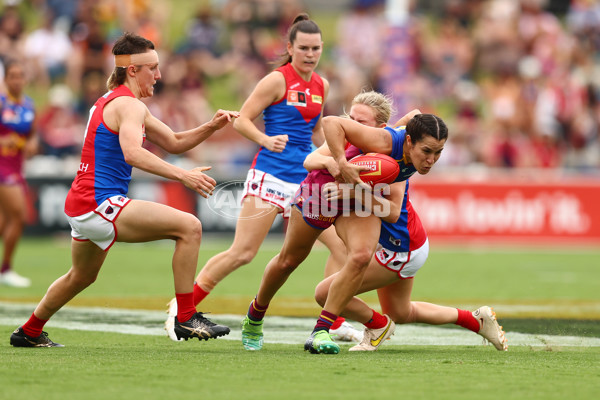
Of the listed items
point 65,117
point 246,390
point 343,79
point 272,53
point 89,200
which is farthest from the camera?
point 272,53

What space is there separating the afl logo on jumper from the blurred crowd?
9690 millimetres

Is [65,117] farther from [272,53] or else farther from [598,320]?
[598,320]

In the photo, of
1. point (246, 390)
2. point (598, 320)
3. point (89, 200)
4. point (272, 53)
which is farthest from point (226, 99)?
point (246, 390)

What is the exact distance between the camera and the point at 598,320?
8.66 m

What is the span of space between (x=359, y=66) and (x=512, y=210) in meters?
5.03

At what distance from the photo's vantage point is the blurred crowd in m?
18.6

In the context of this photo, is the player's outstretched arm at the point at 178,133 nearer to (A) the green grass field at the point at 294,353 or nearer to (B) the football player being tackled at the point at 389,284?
(B) the football player being tackled at the point at 389,284

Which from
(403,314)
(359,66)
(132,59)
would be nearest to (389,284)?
(403,314)

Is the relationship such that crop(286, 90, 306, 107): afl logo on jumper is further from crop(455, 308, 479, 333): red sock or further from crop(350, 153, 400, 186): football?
crop(455, 308, 479, 333): red sock

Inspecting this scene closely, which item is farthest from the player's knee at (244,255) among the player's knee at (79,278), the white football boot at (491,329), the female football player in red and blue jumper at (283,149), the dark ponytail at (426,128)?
the dark ponytail at (426,128)

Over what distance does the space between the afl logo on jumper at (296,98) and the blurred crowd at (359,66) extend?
31.8 feet

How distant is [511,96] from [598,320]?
12.8 meters

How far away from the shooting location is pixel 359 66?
2092 centimetres

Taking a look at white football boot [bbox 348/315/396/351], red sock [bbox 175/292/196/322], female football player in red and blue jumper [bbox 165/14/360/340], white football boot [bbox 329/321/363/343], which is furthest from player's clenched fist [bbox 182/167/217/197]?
white football boot [bbox 329/321/363/343]
